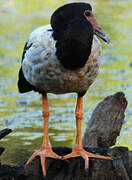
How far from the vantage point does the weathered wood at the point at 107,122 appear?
8008 millimetres

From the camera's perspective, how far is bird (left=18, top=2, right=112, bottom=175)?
600cm

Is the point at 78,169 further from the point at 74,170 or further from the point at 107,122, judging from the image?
the point at 107,122

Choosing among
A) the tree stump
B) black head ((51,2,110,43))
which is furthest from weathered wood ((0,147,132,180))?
black head ((51,2,110,43))

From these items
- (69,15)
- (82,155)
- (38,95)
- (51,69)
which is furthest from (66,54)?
(38,95)

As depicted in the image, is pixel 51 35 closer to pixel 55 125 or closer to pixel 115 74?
pixel 55 125

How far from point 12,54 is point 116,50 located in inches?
122

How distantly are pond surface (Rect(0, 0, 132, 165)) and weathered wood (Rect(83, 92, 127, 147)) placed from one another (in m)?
1.12

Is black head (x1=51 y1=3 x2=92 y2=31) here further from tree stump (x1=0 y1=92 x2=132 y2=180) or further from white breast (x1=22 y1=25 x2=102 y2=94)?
tree stump (x1=0 y1=92 x2=132 y2=180)

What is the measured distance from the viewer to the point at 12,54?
17.1 meters

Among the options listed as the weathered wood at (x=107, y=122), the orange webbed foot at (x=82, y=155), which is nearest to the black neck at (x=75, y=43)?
the orange webbed foot at (x=82, y=155)

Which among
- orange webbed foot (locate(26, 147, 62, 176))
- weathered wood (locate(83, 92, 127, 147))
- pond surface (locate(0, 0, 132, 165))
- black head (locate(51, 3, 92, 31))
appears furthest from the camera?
pond surface (locate(0, 0, 132, 165))

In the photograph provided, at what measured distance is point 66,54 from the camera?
602 centimetres

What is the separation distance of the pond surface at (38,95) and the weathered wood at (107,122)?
1119 millimetres

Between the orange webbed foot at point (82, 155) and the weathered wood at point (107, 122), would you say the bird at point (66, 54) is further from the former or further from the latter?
the weathered wood at point (107, 122)
